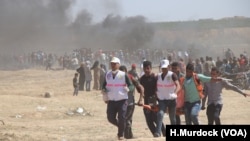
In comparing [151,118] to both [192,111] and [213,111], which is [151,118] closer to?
[192,111]

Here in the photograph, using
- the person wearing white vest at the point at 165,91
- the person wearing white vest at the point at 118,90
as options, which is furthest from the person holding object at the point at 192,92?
the person wearing white vest at the point at 118,90

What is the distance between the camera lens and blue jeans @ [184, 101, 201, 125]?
1034 cm

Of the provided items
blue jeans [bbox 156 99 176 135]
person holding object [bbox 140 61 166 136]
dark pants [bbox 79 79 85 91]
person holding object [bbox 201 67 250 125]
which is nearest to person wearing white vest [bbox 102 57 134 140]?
person holding object [bbox 140 61 166 136]

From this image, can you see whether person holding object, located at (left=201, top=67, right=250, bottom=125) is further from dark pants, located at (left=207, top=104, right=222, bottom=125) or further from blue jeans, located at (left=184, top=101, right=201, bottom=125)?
blue jeans, located at (left=184, top=101, right=201, bottom=125)

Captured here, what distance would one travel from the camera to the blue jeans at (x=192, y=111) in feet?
33.9

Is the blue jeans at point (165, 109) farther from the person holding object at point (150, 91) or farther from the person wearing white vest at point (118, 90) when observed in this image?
the person wearing white vest at point (118, 90)

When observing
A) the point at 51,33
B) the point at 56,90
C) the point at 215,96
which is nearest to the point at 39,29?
the point at 51,33

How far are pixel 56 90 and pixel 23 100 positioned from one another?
31.0 ft

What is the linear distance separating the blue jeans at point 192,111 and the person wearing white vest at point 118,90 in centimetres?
112

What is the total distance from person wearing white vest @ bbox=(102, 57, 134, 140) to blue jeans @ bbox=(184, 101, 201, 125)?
112 centimetres

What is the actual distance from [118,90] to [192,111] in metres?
1.40

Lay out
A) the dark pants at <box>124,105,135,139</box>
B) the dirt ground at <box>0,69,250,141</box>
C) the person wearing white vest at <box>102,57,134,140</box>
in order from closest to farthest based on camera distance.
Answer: the person wearing white vest at <box>102,57,134,140</box> → the dark pants at <box>124,105,135,139</box> → the dirt ground at <box>0,69,250,141</box>

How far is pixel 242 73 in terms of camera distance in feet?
81.9

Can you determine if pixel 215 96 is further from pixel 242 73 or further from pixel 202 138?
pixel 242 73
